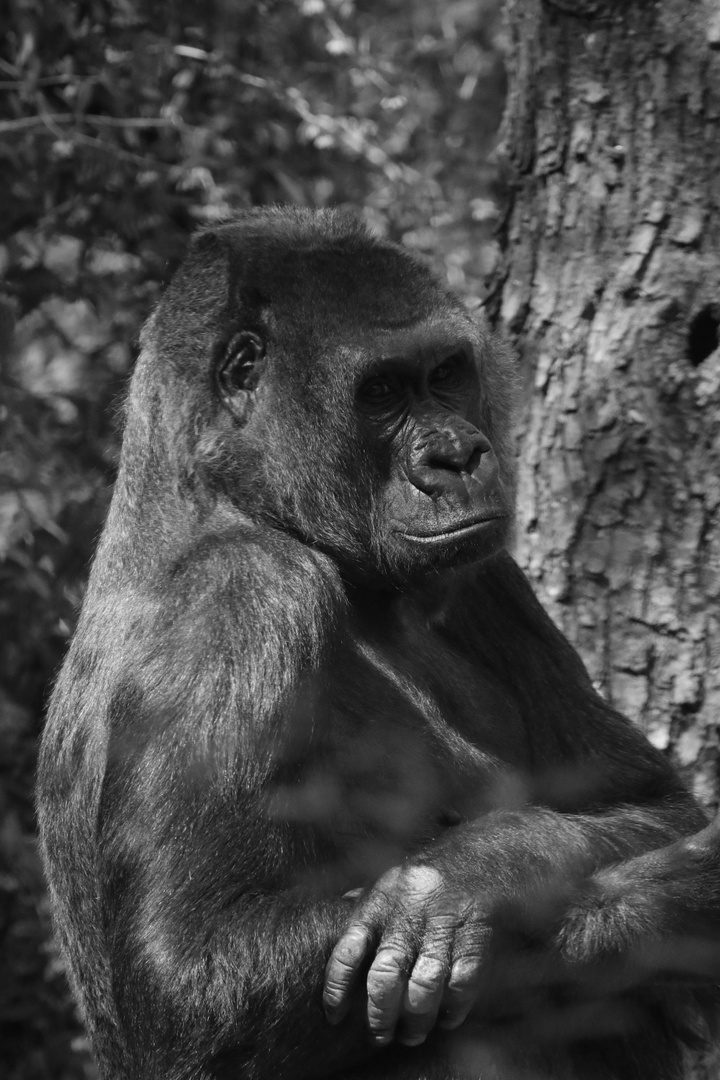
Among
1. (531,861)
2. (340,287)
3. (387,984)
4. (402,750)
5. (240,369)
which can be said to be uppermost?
(340,287)

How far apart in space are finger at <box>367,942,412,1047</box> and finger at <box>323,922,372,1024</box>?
0.12 feet

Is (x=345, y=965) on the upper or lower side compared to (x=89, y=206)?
lower

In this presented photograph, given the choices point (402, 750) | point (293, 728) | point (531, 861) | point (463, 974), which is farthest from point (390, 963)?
point (402, 750)

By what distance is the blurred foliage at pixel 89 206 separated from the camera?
5898mm

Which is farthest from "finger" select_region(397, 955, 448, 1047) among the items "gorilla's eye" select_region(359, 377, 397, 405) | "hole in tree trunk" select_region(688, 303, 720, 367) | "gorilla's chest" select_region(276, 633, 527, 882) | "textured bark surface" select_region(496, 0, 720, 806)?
"hole in tree trunk" select_region(688, 303, 720, 367)

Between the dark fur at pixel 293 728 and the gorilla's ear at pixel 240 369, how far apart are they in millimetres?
26

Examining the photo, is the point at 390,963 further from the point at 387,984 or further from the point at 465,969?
the point at 465,969

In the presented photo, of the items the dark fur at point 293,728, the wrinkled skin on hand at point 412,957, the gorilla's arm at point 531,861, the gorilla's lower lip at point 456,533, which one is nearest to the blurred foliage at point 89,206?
the dark fur at point 293,728

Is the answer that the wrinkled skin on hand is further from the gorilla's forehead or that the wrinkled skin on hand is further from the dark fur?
the gorilla's forehead

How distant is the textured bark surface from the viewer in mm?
4320

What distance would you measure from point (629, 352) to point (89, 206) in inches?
114

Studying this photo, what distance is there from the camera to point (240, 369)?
3678 mm

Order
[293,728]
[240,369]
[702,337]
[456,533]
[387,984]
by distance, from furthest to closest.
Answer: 1. [702,337]
2. [240,369]
3. [456,533]
4. [293,728]
5. [387,984]

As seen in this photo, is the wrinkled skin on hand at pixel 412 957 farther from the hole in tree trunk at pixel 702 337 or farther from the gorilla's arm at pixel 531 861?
the hole in tree trunk at pixel 702 337
